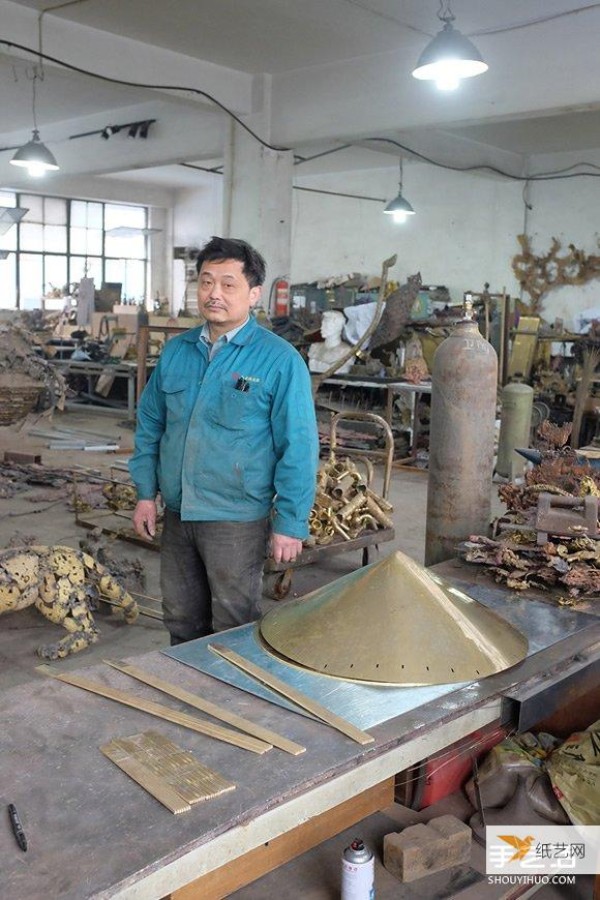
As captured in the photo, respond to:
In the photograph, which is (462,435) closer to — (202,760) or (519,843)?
(519,843)

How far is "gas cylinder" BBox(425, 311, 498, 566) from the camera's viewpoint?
3.39 metres

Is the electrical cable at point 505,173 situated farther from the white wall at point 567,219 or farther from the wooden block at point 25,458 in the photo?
the wooden block at point 25,458

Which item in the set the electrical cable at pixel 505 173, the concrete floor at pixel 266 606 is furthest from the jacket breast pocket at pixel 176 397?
the electrical cable at pixel 505 173

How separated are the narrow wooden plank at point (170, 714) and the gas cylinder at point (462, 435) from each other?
5.79ft

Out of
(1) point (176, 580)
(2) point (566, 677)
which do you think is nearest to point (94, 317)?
(1) point (176, 580)

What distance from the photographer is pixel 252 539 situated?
300 centimetres

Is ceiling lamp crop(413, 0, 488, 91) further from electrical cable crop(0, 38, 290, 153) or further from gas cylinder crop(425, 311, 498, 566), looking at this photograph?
electrical cable crop(0, 38, 290, 153)

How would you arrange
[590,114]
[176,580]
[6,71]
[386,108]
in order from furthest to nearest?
[590,114] → [6,71] → [386,108] → [176,580]

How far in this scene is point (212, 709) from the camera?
6.31ft

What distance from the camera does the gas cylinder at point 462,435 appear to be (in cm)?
339

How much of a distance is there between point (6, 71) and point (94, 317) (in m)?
5.26

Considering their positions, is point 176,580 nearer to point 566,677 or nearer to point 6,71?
point 566,677

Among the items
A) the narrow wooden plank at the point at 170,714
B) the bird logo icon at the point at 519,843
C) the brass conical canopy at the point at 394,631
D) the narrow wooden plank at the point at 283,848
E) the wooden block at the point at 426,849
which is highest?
the brass conical canopy at the point at 394,631

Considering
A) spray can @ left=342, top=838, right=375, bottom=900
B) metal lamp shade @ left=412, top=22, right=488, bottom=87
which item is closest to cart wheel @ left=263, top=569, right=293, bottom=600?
spray can @ left=342, top=838, right=375, bottom=900
